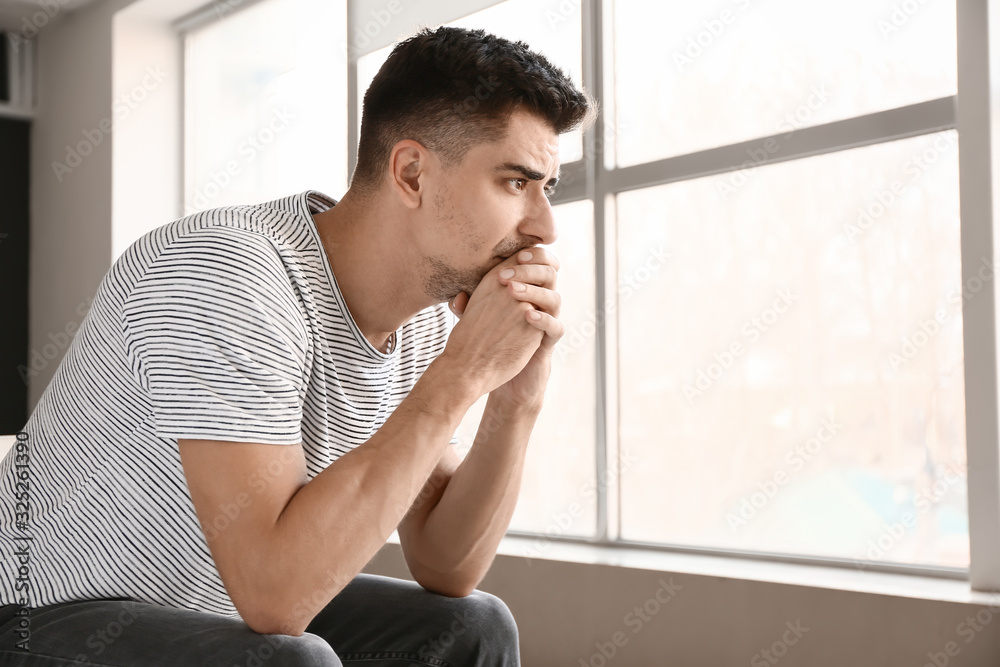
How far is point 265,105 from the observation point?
4297mm

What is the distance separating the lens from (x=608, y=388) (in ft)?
Answer: 9.11

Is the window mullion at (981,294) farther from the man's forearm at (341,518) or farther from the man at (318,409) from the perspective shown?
the man's forearm at (341,518)

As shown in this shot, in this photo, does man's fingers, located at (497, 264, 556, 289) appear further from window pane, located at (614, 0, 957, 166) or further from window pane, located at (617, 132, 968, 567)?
window pane, located at (614, 0, 957, 166)

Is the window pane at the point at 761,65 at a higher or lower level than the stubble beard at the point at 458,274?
higher

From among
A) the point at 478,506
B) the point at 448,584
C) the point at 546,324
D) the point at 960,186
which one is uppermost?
the point at 960,186

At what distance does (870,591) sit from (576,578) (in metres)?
0.84

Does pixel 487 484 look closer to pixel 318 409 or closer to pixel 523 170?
pixel 318 409

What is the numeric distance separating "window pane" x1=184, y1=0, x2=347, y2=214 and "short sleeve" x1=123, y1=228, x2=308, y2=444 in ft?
8.69

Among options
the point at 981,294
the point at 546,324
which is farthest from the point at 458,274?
the point at 981,294

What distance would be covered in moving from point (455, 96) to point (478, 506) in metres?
0.62

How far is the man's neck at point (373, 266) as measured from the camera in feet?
4.38

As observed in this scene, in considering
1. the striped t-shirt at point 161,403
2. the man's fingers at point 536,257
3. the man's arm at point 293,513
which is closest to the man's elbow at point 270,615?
the man's arm at point 293,513

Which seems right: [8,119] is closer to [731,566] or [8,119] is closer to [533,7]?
[533,7]

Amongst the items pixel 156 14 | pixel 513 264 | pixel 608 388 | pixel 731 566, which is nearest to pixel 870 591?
pixel 731 566
